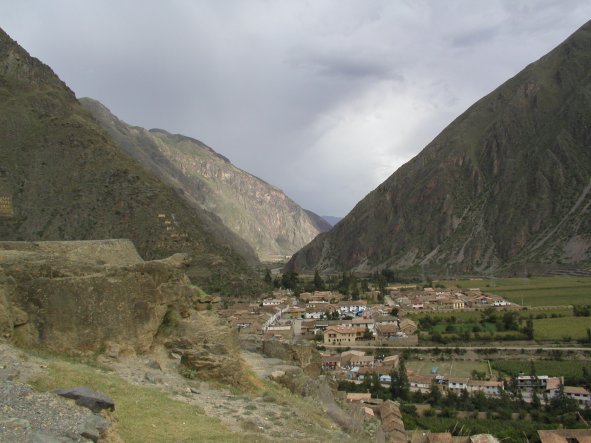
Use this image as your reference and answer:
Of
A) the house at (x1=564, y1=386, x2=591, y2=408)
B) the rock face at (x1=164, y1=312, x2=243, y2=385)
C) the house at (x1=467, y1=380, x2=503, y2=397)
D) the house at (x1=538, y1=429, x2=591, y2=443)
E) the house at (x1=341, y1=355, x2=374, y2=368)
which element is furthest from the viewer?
the house at (x1=341, y1=355, x2=374, y2=368)

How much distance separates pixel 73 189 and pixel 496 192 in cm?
11903

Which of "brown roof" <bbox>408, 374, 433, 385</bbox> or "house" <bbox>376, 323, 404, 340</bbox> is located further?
"house" <bbox>376, 323, 404, 340</bbox>

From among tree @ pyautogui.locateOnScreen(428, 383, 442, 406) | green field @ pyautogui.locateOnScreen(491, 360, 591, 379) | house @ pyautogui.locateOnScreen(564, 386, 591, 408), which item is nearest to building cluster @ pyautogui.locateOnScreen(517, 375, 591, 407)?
house @ pyautogui.locateOnScreen(564, 386, 591, 408)

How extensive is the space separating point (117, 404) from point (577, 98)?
6504 inches

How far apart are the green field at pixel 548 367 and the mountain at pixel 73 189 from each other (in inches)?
1246

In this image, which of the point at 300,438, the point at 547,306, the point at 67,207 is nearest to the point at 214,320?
the point at 300,438

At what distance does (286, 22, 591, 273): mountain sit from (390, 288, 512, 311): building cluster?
47642 millimetres

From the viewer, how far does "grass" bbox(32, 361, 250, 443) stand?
7422 millimetres

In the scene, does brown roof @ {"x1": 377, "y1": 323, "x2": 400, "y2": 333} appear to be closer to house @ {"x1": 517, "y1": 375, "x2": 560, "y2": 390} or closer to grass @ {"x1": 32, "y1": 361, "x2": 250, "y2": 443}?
house @ {"x1": 517, "y1": 375, "x2": 560, "y2": 390}

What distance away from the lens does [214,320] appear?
44.7ft

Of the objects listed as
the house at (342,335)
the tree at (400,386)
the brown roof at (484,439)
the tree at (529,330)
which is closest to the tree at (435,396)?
the tree at (400,386)

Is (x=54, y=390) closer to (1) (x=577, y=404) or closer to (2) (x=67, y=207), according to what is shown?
(1) (x=577, y=404)

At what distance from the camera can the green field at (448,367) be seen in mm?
43759

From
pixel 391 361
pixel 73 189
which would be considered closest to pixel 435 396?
pixel 391 361
